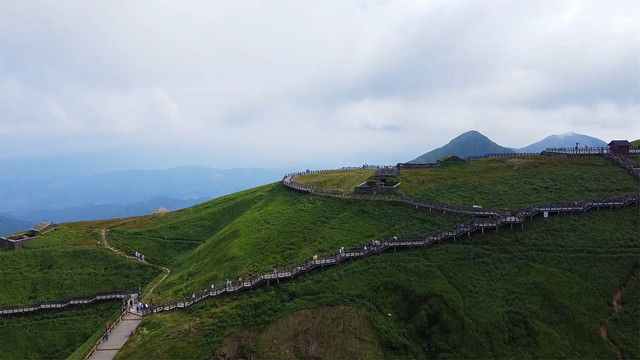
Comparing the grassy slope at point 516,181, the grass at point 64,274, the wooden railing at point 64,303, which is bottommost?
the wooden railing at point 64,303

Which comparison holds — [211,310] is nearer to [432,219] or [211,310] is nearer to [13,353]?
[13,353]

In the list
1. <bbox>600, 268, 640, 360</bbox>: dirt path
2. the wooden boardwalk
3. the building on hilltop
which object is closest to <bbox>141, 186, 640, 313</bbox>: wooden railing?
the wooden boardwalk

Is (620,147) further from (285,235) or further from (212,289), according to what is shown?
(212,289)

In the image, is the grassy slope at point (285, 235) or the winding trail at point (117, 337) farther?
the grassy slope at point (285, 235)

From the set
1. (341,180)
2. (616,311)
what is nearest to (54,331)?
(341,180)

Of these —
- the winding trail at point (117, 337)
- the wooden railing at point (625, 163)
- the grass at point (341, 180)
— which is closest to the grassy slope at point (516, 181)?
the grass at point (341, 180)

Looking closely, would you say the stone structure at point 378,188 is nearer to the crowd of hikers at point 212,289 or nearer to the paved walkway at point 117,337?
the crowd of hikers at point 212,289
